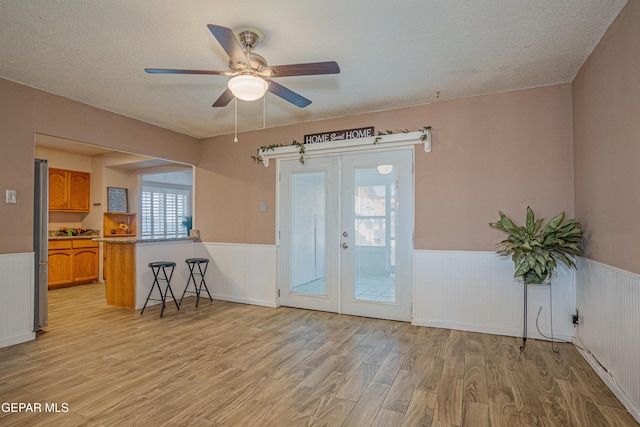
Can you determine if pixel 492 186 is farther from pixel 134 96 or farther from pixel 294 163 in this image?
pixel 134 96

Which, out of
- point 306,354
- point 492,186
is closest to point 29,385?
point 306,354

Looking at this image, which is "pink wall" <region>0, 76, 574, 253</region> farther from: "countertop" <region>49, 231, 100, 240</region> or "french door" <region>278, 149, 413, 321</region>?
"countertop" <region>49, 231, 100, 240</region>

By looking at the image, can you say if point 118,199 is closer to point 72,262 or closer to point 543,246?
point 72,262

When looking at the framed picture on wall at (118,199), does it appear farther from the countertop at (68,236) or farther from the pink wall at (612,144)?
the pink wall at (612,144)

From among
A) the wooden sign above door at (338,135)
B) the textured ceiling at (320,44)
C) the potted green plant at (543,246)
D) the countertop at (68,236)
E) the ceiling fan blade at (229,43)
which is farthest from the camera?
the countertop at (68,236)

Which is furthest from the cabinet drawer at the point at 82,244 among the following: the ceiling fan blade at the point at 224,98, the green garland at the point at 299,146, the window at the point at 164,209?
the ceiling fan blade at the point at 224,98

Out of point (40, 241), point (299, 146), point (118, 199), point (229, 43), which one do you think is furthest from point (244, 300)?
point (118, 199)

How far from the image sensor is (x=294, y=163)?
481 centimetres

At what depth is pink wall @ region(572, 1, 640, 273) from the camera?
7.04 ft

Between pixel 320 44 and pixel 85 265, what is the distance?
644 centimetres

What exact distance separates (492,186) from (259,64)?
2.76m

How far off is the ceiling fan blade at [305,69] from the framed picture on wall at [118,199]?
6.05m

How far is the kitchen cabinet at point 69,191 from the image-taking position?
21.1 feet

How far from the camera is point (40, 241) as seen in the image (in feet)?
12.1
